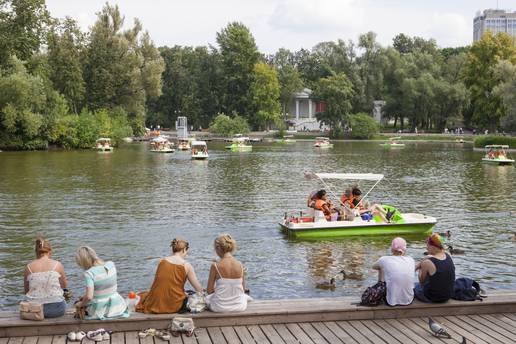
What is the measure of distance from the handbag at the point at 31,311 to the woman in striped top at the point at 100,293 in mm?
583

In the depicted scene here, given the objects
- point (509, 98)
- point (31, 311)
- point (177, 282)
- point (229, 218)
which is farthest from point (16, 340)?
point (509, 98)

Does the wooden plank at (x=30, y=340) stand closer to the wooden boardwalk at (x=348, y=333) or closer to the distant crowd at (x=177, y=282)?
the wooden boardwalk at (x=348, y=333)

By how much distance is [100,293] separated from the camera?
9.45m

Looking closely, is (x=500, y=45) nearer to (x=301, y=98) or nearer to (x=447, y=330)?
(x=301, y=98)

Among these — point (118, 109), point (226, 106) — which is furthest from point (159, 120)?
point (118, 109)

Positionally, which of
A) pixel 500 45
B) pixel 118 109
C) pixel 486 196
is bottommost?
pixel 486 196

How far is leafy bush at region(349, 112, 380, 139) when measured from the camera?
11312 cm

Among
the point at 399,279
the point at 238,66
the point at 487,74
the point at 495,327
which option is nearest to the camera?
the point at 495,327

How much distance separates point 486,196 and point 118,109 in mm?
72372

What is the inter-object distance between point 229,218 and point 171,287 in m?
17.2

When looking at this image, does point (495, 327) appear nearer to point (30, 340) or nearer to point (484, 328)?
point (484, 328)

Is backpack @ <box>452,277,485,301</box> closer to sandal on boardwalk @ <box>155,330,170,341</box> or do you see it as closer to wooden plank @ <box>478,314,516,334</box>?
wooden plank @ <box>478,314,516,334</box>

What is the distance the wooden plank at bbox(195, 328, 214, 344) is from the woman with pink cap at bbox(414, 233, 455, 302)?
3747 mm

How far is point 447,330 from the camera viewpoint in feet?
31.2
